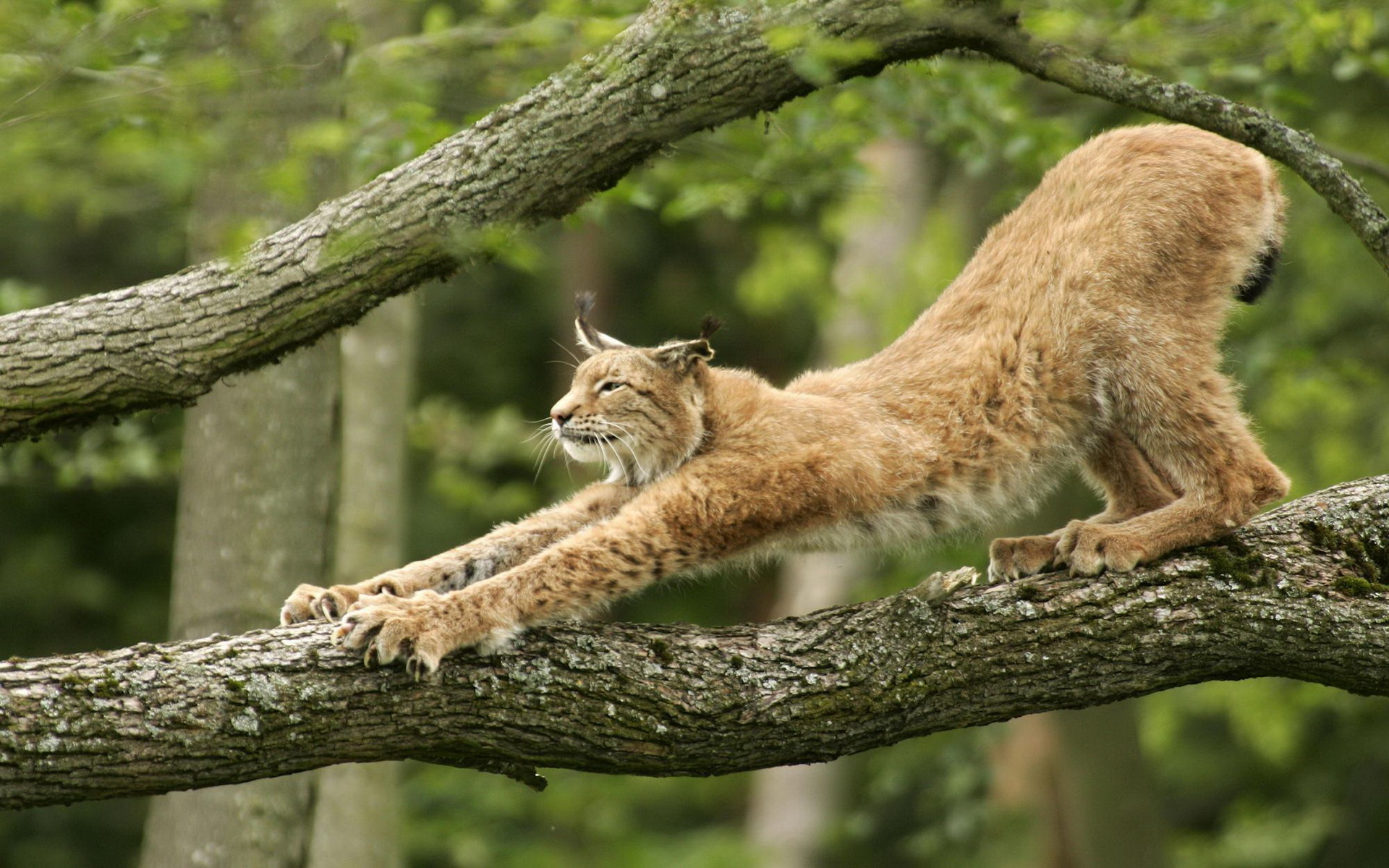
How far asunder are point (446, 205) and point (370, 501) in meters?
3.63

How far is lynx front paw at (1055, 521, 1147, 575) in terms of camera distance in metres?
4.83

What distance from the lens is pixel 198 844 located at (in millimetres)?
6039

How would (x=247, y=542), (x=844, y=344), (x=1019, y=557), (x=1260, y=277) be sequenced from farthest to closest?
(x=844, y=344) < (x=247, y=542) < (x=1260, y=277) < (x=1019, y=557)

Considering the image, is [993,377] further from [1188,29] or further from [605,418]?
[1188,29]

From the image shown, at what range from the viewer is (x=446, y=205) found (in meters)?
4.10

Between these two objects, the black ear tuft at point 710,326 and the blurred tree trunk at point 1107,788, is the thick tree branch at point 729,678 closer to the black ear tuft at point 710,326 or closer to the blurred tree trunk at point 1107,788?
the black ear tuft at point 710,326

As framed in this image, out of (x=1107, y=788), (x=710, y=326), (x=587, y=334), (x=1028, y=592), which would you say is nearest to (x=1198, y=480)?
(x=1028, y=592)

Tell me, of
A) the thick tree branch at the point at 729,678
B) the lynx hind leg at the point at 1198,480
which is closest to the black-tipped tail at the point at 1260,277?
the lynx hind leg at the point at 1198,480

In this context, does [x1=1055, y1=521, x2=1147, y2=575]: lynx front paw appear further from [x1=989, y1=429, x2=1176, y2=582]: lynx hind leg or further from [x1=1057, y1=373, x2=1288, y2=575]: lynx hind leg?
[x1=989, y1=429, x2=1176, y2=582]: lynx hind leg

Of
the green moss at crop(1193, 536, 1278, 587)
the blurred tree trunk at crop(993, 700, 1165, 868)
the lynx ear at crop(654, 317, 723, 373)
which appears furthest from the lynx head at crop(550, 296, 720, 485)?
the blurred tree trunk at crop(993, 700, 1165, 868)

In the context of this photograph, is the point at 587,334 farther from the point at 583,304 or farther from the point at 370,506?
the point at 370,506

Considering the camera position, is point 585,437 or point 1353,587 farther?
point 585,437

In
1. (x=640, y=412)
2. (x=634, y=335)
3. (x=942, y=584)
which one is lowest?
(x=942, y=584)

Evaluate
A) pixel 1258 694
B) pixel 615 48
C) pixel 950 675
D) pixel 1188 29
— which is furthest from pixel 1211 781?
pixel 615 48
